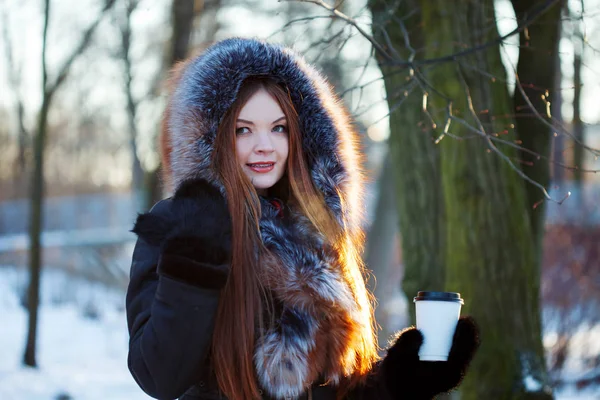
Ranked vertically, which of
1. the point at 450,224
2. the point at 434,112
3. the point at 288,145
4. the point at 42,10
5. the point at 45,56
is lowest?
the point at 450,224

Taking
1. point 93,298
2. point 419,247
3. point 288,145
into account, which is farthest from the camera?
point 93,298

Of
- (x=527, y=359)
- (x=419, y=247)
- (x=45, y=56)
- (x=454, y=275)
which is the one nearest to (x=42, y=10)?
(x=45, y=56)

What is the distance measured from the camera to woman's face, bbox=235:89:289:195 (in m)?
2.89

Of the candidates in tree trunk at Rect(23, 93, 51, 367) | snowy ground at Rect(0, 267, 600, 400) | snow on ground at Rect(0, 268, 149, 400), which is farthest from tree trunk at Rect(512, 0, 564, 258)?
tree trunk at Rect(23, 93, 51, 367)

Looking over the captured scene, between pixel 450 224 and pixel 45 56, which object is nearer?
pixel 450 224

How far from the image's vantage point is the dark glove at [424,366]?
277 cm

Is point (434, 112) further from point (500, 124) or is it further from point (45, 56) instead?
point (45, 56)

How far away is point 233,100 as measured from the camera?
2859 mm

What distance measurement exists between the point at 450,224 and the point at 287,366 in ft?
7.74

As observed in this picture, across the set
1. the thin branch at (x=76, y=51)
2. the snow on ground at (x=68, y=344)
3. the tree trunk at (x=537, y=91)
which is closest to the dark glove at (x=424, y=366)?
the tree trunk at (x=537, y=91)

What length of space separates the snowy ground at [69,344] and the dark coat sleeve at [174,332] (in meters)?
5.04

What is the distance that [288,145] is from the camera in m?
3.02

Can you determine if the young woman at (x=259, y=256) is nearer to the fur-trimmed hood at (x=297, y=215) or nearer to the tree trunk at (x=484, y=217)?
the fur-trimmed hood at (x=297, y=215)

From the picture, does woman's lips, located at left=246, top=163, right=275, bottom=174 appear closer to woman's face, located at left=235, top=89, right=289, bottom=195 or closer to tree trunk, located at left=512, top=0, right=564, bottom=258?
woman's face, located at left=235, top=89, right=289, bottom=195
